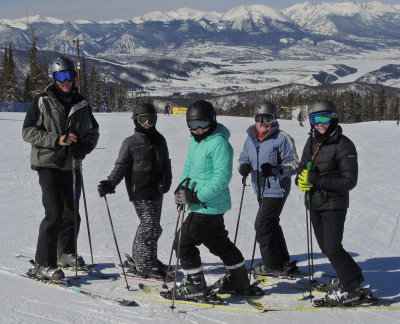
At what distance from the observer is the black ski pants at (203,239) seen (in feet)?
13.0

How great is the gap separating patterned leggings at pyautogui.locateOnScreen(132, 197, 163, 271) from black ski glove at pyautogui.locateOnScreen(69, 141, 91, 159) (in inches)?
29.8

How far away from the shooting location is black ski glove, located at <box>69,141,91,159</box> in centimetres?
437

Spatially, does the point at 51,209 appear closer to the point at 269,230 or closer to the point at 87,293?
the point at 87,293

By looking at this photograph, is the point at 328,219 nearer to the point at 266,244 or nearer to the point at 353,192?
the point at 266,244

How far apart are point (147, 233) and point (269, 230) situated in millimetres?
1338

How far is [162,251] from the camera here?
Result: 232 inches

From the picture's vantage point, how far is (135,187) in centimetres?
464

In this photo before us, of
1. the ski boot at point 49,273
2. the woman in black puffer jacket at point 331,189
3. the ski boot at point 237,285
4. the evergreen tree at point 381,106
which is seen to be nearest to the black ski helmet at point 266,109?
the woman in black puffer jacket at point 331,189

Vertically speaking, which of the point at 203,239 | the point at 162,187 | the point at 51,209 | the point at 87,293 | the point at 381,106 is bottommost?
the point at 87,293

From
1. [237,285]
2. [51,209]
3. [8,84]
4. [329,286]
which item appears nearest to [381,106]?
[8,84]

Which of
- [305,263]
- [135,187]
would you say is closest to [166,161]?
[135,187]

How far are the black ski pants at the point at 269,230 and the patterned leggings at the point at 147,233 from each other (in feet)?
3.68

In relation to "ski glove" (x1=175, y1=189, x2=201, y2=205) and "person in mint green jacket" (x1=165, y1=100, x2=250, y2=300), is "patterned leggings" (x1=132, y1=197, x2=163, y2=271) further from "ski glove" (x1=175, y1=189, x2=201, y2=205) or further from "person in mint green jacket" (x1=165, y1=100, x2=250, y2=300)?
"ski glove" (x1=175, y1=189, x2=201, y2=205)

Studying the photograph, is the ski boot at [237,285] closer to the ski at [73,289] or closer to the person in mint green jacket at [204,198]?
the person in mint green jacket at [204,198]
